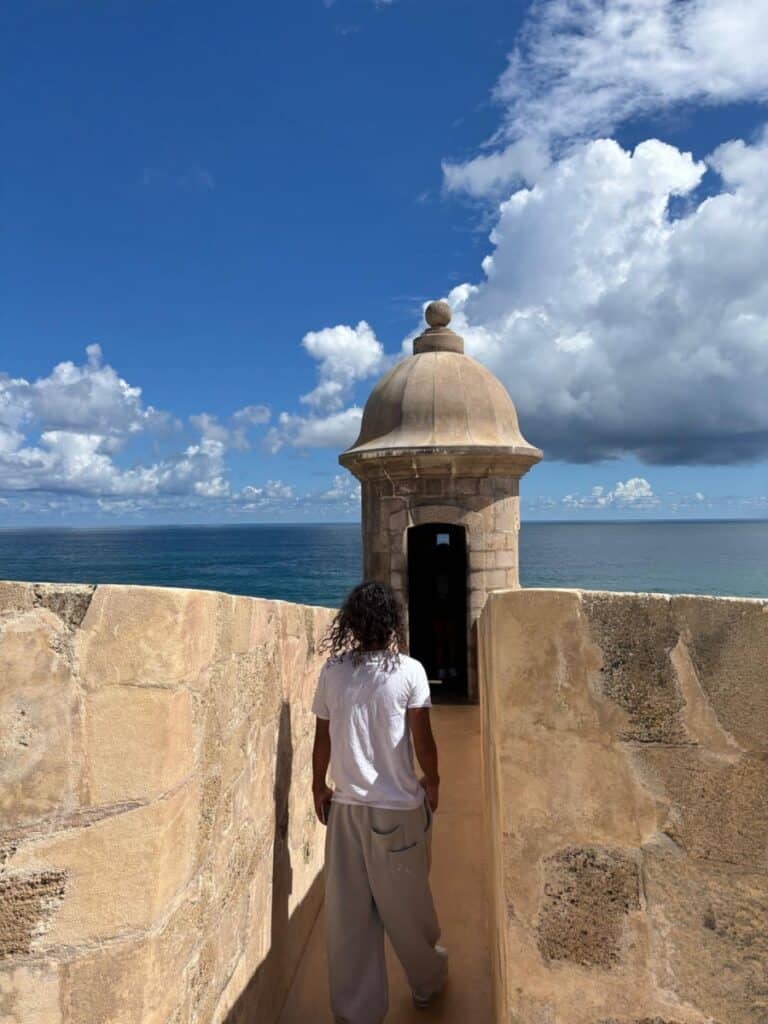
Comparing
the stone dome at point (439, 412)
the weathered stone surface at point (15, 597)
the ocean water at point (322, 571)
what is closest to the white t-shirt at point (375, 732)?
the weathered stone surface at point (15, 597)

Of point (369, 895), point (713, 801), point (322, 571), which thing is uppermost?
point (713, 801)

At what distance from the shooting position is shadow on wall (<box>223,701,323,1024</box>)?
7.95 feet

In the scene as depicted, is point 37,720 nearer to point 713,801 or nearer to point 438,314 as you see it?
point 713,801

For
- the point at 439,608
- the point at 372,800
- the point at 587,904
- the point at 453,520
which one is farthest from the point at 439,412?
the point at 587,904

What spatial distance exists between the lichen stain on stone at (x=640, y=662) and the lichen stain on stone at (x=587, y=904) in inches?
10.9

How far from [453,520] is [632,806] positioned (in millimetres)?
5935

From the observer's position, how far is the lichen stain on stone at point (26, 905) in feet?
4.83

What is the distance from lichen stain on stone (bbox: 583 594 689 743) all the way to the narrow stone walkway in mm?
1784

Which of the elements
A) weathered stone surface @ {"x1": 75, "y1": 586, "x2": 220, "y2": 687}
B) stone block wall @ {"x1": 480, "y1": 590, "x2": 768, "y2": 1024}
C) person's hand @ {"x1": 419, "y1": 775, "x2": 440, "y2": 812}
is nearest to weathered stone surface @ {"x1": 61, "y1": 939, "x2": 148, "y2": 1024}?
weathered stone surface @ {"x1": 75, "y1": 586, "x2": 220, "y2": 687}

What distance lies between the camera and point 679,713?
1.46 m

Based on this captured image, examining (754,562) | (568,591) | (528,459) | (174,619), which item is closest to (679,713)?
(568,591)

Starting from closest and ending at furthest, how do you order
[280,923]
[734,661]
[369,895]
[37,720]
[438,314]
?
[734,661]
[37,720]
[369,895]
[280,923]
[438,314]

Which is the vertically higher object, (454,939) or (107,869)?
(107,869)

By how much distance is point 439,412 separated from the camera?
743cm
